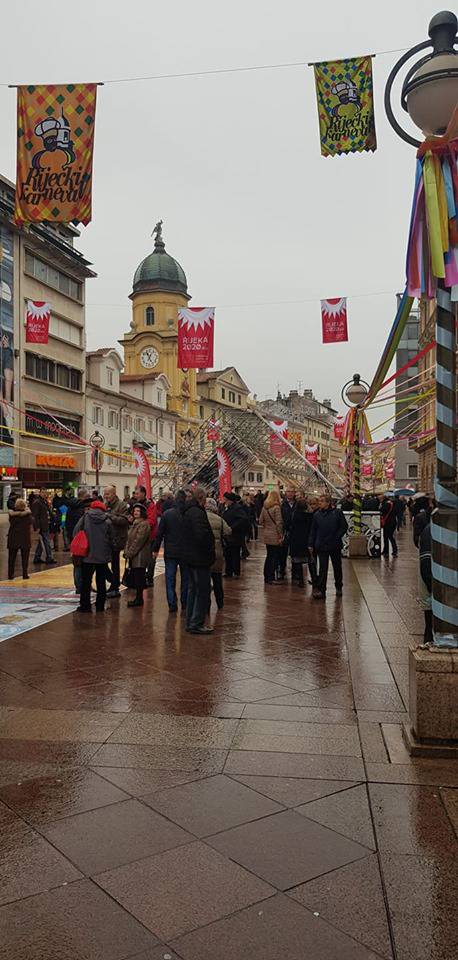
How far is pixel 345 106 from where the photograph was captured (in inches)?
426

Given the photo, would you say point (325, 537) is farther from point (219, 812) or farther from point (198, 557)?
point (219, 812)

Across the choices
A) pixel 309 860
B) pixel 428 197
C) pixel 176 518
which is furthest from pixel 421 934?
pixel 176 518

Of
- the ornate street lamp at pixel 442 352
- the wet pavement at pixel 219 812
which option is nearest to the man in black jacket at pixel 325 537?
the wet pavement at pixel 219 812

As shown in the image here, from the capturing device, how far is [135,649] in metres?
8.03

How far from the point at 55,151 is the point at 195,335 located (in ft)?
48.5

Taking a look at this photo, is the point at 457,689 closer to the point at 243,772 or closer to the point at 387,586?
the point at 243,772

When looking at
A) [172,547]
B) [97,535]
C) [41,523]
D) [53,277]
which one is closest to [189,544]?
[172,547]

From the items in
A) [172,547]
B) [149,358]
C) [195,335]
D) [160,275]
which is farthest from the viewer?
[160,275]

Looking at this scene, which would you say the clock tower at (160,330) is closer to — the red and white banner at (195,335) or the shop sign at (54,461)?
the shop sign at (54,461)

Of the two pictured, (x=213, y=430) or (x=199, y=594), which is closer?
(x=199, y=594)

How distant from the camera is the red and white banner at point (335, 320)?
22.7 meters

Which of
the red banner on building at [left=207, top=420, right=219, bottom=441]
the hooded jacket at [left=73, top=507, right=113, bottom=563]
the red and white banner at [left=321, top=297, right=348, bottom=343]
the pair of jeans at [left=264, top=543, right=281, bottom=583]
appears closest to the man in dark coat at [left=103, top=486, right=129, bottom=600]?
the hooded jacket at [left=73, top=507, right=113, bottom=563]

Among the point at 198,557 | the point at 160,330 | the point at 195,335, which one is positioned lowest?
the point at 198,557

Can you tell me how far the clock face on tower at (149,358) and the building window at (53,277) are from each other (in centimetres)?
1901
